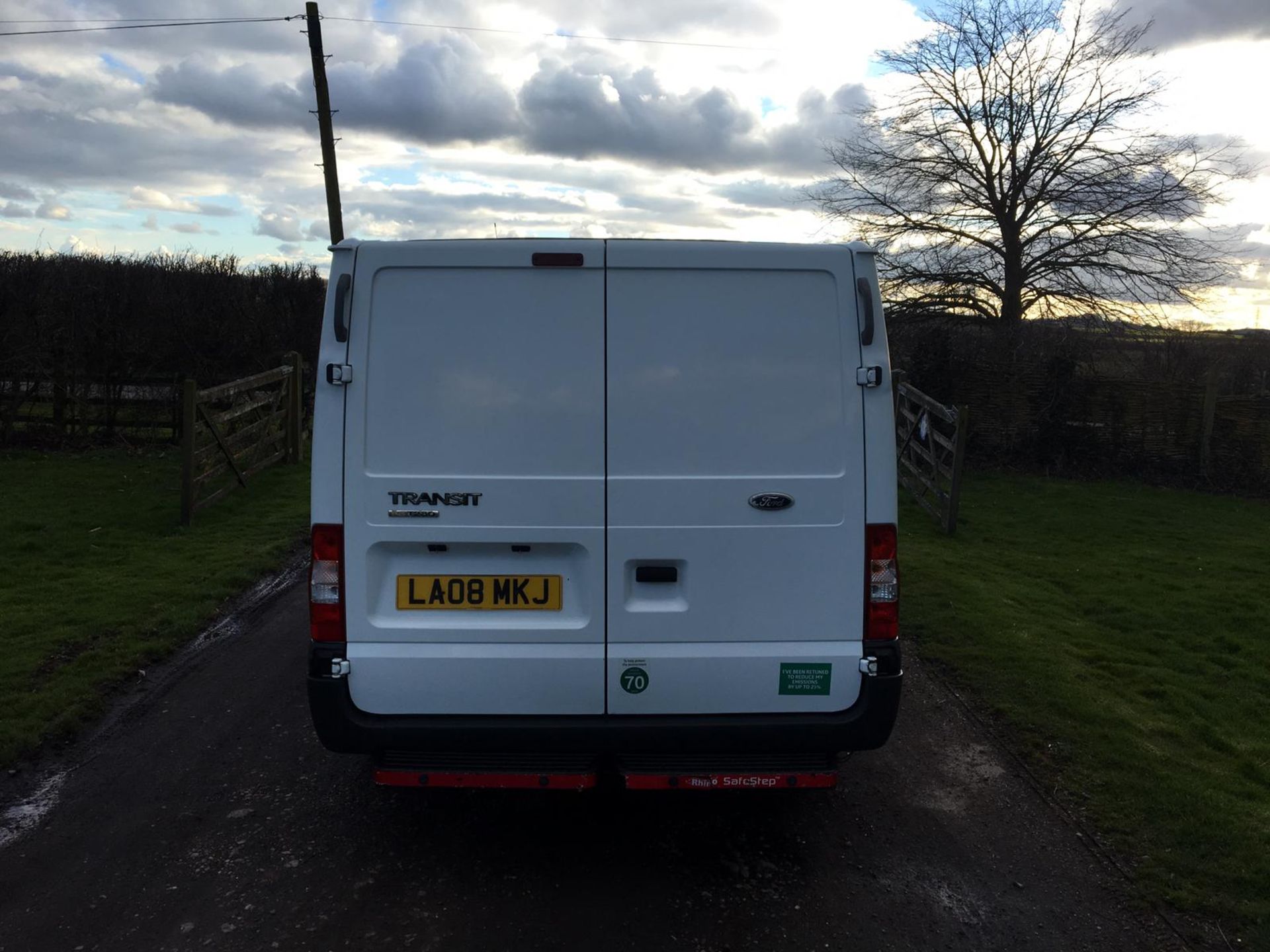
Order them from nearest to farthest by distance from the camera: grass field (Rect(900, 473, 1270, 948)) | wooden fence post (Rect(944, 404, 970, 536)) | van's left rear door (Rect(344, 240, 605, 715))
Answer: van's left rear door (Rect(344, 240, 605, 715))
grass field (Rect(900, 473, 1270, 948))
wooden fence post (Rect(944, 404, 970, 536))

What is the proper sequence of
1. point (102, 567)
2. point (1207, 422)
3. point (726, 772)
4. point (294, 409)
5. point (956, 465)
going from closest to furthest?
point (726, 772) → point (102, 567) → point (956, 465) → point (294, 409) → point (1207, 422)

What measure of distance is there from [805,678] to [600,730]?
2.69 feet

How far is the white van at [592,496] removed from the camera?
3781 mm

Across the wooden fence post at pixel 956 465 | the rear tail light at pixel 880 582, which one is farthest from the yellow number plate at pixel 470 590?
the wooden fence post at pixel 956 465

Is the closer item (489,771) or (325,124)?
(489,771)

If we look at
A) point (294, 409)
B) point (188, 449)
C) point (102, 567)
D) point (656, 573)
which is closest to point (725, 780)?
point (656, 573)

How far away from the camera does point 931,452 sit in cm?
1322

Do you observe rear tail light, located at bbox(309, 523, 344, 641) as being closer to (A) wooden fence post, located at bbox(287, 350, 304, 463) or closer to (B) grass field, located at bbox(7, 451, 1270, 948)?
(B) grass field, located at bbox(7, 451, 1270, 948)

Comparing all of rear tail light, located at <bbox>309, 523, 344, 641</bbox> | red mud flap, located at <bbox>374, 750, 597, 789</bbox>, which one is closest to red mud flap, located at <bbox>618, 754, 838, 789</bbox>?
red mud flap, located at <bbox>374, 750, 597, 789</bbox>

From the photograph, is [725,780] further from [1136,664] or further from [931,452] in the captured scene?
[931,452]

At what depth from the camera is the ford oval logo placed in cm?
383

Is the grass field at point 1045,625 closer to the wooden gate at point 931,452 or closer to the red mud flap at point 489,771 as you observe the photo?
the wooden gate at point 931,452

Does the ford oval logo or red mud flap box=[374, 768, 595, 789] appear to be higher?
the ford oval logo

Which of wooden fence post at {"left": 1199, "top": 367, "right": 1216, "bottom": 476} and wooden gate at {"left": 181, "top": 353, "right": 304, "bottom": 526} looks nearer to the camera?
wooden gate at {"left": 181, "top": 353, "right": 304, "bottom": 526}
